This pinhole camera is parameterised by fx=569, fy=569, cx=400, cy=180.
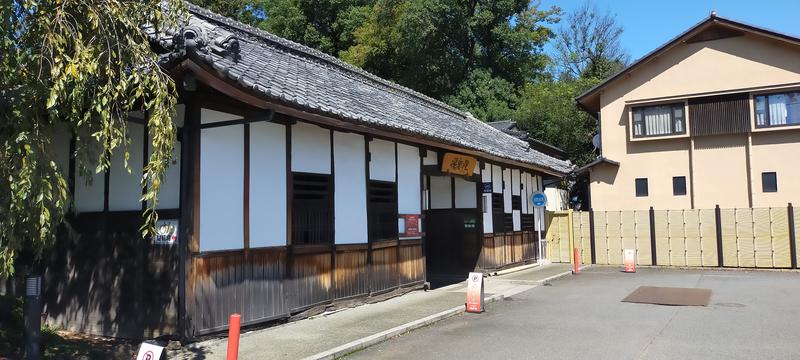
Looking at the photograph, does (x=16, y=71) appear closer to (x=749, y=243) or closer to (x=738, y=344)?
(x=738, y=344)

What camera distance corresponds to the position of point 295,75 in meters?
11.9

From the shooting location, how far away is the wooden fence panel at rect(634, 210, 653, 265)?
75.0 feet

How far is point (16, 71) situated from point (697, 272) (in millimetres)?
20847

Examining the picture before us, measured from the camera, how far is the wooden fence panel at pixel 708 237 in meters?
21.7

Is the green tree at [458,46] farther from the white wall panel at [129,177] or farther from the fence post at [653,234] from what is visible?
the white wall panel at [129,177]

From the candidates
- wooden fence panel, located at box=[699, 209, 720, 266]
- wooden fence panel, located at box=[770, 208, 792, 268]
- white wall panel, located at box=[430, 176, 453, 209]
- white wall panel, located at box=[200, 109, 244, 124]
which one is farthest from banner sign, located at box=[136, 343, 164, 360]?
wooden fence panel, located at box=[770, 208, 792, 268]

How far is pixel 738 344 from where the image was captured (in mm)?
8359

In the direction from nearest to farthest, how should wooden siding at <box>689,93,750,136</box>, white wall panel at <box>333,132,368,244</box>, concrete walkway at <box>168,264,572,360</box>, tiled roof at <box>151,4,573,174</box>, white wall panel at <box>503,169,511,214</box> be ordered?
1. tiled roof at <box>151,4,573,174</box>
2. concrete walkway at <box>168,264,572,360</box>
3. white wall panel at <box>333,132,368,244</box>
4. white wall panel at <box>503,169,511,214</box>
5. wooden siding at <box>689,93,750,136</box>

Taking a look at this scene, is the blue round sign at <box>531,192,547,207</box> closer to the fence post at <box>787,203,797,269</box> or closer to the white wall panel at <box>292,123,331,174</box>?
the fence post at <box>787,203,797,269</box>

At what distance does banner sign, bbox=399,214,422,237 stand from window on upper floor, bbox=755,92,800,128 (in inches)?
674

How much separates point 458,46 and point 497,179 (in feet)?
69.4

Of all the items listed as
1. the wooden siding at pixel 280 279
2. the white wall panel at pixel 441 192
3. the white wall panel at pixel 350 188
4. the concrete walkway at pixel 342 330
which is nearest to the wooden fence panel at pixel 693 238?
the white wall panel at pixel 441 192

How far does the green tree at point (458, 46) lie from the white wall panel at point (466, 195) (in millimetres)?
18090

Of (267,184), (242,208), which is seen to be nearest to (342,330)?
(242,208)
